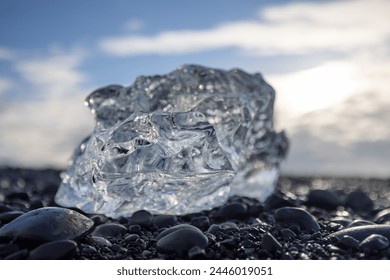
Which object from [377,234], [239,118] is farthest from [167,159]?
[377,234]

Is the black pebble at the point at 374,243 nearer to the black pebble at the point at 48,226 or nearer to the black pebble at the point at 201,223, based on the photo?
the black pebble at the point at 201,223

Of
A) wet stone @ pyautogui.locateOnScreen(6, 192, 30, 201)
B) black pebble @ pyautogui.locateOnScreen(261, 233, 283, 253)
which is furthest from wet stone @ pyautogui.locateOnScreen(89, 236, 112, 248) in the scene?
wet stone @ pyautogui.locateOnScreen(6, 192, 30, 201)

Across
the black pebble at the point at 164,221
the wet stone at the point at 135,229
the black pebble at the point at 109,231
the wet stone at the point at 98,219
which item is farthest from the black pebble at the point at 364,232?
the wet stone at the point at 98,219

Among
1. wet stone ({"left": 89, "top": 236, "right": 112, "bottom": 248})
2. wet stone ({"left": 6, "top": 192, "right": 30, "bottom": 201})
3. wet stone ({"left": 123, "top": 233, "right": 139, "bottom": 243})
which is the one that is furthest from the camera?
wet stone ({"left": 6, "top": 192, "right": 30, "bottom": 201})

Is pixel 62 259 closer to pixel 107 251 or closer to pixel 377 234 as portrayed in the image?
pixel 107 251

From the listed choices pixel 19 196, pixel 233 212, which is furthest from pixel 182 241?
pixel 19 196

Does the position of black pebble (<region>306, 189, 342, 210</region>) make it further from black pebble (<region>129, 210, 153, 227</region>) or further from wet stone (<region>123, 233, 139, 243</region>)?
wet stone (<region>123, 233, 139, 243</region>)
